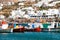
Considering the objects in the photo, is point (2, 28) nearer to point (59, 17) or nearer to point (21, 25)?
point (21, 25)

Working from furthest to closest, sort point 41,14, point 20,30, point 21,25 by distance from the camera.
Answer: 1. point 41,14
2. point 21,25
3. point 20,30

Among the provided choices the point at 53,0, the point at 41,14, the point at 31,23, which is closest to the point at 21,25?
the point at 31,23

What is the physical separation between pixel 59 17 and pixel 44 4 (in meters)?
1.66

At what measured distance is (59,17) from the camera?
20.4 metres

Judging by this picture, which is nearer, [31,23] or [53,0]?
[31,23]

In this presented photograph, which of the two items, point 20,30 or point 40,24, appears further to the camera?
point 40,24

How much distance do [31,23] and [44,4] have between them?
7.70ft

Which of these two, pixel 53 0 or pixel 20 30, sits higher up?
pixel 53 0

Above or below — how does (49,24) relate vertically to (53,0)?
below

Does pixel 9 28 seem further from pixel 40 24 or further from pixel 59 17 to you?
pixel 59 17

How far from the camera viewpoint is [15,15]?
68.1ft

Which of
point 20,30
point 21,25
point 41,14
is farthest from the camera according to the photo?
point 41,14

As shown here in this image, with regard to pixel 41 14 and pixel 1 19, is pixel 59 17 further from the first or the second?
pixel 1 19

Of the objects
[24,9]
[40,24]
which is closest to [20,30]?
[40,24]
